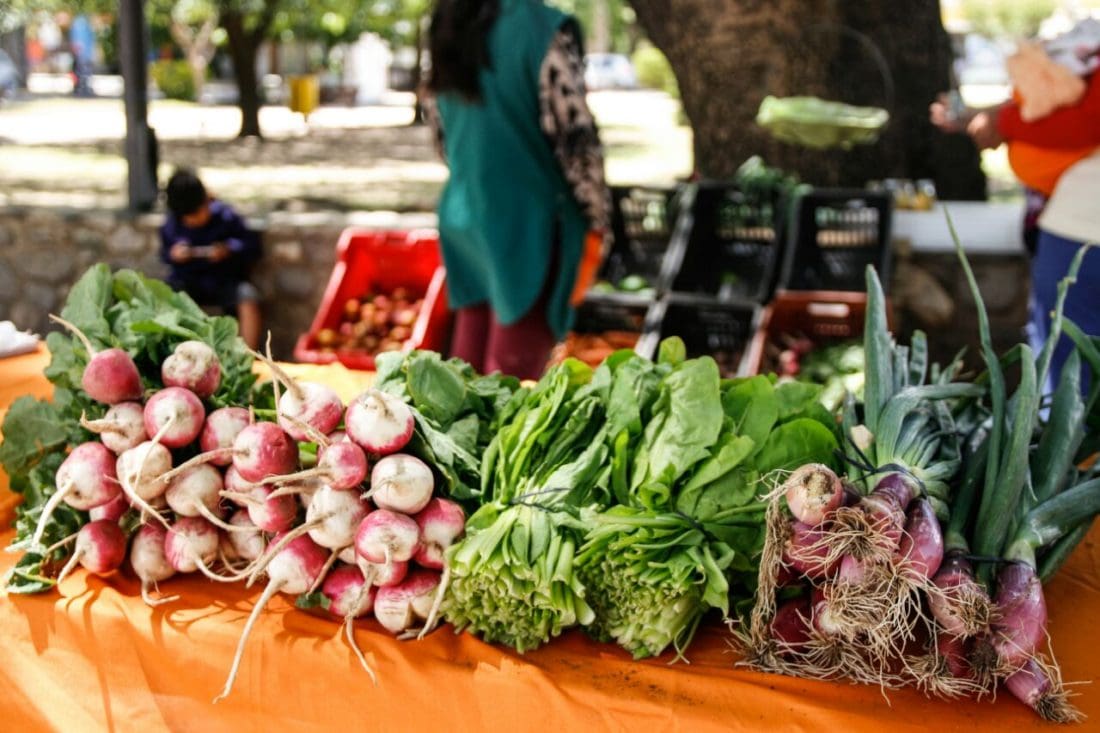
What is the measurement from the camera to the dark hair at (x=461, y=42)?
11.1 feet

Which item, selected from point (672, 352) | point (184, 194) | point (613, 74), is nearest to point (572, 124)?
point (672, 352)

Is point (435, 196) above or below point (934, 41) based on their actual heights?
below

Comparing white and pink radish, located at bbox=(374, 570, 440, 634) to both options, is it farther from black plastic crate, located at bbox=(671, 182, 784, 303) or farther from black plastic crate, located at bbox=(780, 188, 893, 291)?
black plastic crate, located at bbox=(671, 182, 784, 303)

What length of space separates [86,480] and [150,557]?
18 centimetres

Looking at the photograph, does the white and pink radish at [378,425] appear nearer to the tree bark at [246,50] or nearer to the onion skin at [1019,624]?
the onion skin at [1019,624]

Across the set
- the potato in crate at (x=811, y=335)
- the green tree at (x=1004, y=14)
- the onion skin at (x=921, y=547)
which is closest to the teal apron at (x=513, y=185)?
the potato in crate at (x=811, y=335)

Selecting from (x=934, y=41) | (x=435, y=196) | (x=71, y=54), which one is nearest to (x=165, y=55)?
(x=71, y=54)

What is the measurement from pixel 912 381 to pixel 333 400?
3.57ft

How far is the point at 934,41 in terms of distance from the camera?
6.75 metres

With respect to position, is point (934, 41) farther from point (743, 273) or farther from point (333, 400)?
point (333, 400)

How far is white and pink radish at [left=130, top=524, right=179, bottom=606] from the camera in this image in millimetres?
1996

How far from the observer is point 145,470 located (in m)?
1.94

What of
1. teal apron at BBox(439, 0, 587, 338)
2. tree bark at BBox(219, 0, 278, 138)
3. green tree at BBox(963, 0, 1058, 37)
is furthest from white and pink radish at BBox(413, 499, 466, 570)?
green tree at BBox(963, 0, 1058, 37)

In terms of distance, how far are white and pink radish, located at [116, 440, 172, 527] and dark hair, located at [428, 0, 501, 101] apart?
1894 mm
